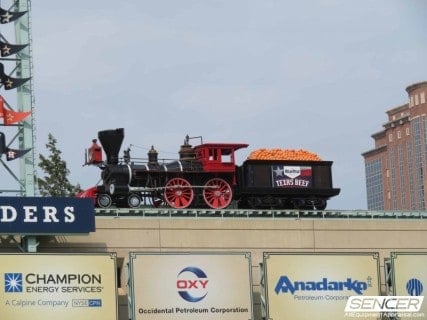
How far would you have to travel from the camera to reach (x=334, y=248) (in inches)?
2098

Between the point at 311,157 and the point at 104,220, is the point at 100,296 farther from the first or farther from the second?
the point at 311,157

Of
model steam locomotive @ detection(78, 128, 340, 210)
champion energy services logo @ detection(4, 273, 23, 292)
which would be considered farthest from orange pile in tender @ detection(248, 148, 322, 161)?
champion energy services logo @ detection(4, 273, 23, 292)

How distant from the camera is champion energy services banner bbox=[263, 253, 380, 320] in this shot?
166 ft

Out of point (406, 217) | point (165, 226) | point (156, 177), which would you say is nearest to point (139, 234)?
point (165, 226)

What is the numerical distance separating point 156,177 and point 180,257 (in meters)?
5.69

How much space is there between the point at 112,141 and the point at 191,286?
783 cm

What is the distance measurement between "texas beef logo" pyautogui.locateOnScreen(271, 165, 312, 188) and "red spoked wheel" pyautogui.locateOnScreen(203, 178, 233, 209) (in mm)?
2338

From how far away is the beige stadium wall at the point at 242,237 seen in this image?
49.7 m

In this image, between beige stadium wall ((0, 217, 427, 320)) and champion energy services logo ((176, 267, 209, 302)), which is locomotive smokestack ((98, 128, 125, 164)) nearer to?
beige stadium wall ((0, 217, 427, 320))

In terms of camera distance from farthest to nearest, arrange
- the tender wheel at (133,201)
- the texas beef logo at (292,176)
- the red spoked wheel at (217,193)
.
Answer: the texas beef logo at (292,176)
the red spoked wheel at (217,193)
the tender wheel at (133,201)

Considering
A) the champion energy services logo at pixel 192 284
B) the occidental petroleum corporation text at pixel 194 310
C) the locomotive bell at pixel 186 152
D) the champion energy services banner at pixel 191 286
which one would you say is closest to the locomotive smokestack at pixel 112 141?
the locomotive bell at pixel 186 152

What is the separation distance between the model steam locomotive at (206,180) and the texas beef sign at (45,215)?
4.72 m

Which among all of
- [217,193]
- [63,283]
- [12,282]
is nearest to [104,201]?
[217,193]

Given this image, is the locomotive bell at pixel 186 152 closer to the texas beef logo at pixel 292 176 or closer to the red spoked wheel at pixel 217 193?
the red spoked wheel at pixel 217 193
